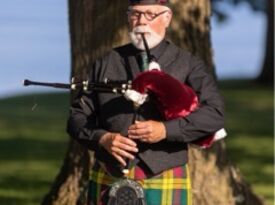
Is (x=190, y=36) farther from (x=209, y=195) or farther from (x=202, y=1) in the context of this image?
(x=209, y=195)

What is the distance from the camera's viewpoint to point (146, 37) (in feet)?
17.2

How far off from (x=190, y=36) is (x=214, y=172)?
1077 millimetres

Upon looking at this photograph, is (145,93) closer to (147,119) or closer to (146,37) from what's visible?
(147,119)

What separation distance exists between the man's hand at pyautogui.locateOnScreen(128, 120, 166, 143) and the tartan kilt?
25cm

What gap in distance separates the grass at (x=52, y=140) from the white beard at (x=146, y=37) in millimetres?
3255

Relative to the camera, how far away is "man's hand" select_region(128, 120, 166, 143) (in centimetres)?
506

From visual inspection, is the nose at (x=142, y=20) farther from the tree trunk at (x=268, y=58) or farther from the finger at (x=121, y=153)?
the tree trunk at (x=268, y=58)

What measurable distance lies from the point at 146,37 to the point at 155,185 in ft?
2.40

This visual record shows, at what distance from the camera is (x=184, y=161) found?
536 centimetres

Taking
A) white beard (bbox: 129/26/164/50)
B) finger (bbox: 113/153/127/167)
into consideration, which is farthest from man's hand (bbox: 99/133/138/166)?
white beard (bbox: 129/26/164/50)

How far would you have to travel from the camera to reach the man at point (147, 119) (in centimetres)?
518

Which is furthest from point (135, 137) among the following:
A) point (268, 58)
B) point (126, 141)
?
point (268, 58)

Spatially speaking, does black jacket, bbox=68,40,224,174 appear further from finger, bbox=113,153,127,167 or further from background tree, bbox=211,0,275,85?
background tree, bbox=211,0,275,85

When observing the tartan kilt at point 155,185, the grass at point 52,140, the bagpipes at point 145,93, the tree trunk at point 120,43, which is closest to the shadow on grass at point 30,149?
the grass at point 52,140
